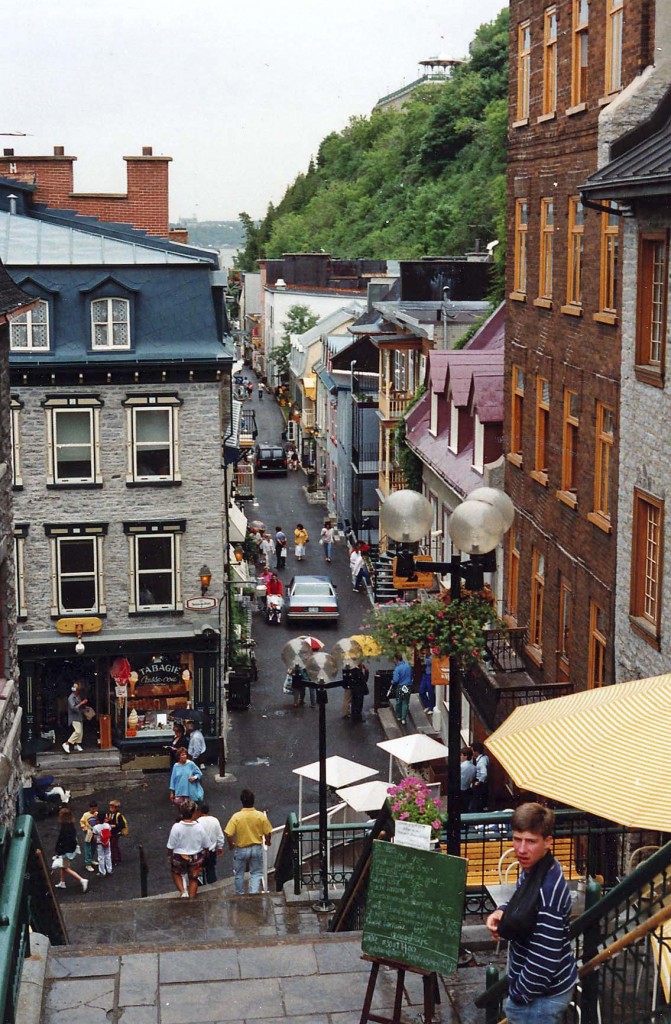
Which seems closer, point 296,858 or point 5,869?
point 5,869

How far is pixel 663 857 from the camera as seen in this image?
23.5ft

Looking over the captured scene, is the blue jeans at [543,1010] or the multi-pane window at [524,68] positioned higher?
the multi-pane window at [524,68]

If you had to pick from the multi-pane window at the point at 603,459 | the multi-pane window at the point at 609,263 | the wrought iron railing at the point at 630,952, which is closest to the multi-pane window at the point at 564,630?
the multi-pane window at the point at 603,459

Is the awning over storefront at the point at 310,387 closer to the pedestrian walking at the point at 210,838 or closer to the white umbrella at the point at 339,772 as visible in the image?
the white umbrella at the point at 339,772

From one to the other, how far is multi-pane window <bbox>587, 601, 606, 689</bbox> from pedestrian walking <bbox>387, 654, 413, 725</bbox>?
12023 millimetres

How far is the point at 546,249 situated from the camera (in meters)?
23.3

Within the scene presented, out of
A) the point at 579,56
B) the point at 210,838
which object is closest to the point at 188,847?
the point at 210,838

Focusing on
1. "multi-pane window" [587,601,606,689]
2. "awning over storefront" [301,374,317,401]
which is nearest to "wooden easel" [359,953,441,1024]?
"multi-pane window" [587,601,606,689]

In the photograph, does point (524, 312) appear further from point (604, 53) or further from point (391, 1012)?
point (391, 1012)

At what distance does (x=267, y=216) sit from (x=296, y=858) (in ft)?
544

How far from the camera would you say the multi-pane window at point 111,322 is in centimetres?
3125

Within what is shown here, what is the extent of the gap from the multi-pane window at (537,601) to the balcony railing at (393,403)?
1743 cm

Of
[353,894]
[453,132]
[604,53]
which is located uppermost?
[453,132]

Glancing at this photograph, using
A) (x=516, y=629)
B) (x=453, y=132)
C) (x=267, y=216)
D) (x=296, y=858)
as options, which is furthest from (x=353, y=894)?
(x=267, y=216)
